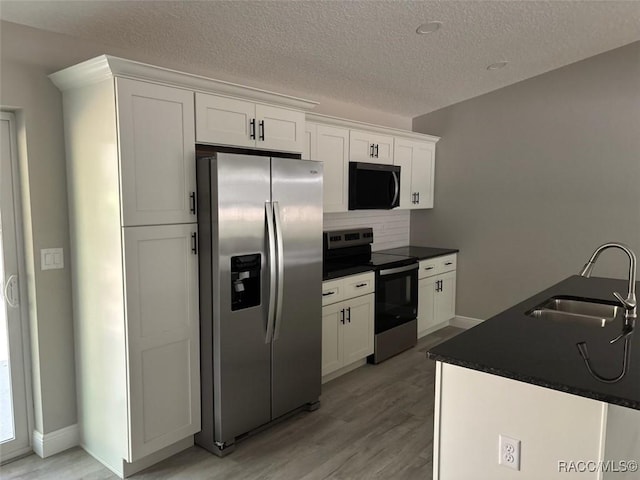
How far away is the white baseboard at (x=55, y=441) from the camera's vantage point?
279 cm

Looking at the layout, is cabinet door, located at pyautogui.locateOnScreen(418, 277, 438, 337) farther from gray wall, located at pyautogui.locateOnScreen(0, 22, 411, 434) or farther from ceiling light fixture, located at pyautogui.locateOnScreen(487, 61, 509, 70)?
gray wall, located at pyautogui.locateOnScreen(0, 22, 411, 434)

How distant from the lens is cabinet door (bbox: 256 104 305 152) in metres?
3.04

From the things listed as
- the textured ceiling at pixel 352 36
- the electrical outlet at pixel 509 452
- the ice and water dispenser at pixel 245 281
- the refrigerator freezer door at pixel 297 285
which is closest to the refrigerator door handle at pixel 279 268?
the refrigerator freezer door at pixel 297 285

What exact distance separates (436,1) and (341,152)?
1.50 meters

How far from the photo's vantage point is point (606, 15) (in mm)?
3498

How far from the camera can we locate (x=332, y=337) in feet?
12.4

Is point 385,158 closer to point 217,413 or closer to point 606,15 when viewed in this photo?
point 606,15

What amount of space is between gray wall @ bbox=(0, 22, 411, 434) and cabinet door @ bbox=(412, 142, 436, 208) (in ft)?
9.88

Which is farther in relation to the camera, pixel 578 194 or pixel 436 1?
pixel 578 194

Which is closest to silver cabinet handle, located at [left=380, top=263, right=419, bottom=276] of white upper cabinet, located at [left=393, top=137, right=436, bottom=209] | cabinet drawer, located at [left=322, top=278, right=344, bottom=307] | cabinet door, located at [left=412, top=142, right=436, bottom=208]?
cabinet drawer, located at [left=322, top=278, right=344, bottom=307]

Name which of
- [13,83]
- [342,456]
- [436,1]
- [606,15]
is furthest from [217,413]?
[606,15]

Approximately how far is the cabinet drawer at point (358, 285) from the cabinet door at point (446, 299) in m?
1.25

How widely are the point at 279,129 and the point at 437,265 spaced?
2621mm

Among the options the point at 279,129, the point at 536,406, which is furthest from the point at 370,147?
the point at 536,406
